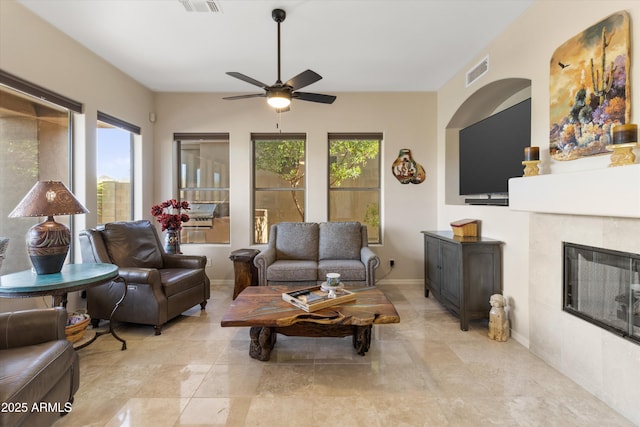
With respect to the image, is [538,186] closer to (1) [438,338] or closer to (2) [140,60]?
(1) [438,338]

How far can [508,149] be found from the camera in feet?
9.54

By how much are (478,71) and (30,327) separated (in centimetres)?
435

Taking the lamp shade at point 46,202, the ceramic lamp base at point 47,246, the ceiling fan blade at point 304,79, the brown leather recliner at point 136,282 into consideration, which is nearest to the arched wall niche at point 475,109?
the ceiling fan blade at point 304,79

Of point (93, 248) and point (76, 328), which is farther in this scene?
point (93, 248)

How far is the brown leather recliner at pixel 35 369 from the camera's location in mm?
1308

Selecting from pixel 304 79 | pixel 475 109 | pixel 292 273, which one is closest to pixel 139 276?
pixel 292 273

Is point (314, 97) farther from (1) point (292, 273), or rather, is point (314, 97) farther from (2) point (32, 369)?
(2) point (32, 369)

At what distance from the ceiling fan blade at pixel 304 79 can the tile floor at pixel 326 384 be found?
7.37 ft

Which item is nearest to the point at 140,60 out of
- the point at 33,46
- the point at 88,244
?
the point at 33,46

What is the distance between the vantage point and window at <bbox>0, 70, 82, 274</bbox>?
8.49ft

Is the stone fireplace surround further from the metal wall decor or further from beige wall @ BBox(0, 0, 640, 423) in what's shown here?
the metal wall decor

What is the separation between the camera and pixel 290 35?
301 centimetres

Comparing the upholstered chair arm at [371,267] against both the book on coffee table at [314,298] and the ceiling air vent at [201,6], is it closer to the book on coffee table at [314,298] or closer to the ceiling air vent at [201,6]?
the book on coffee table at [314,298]

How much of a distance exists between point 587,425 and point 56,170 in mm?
4678
